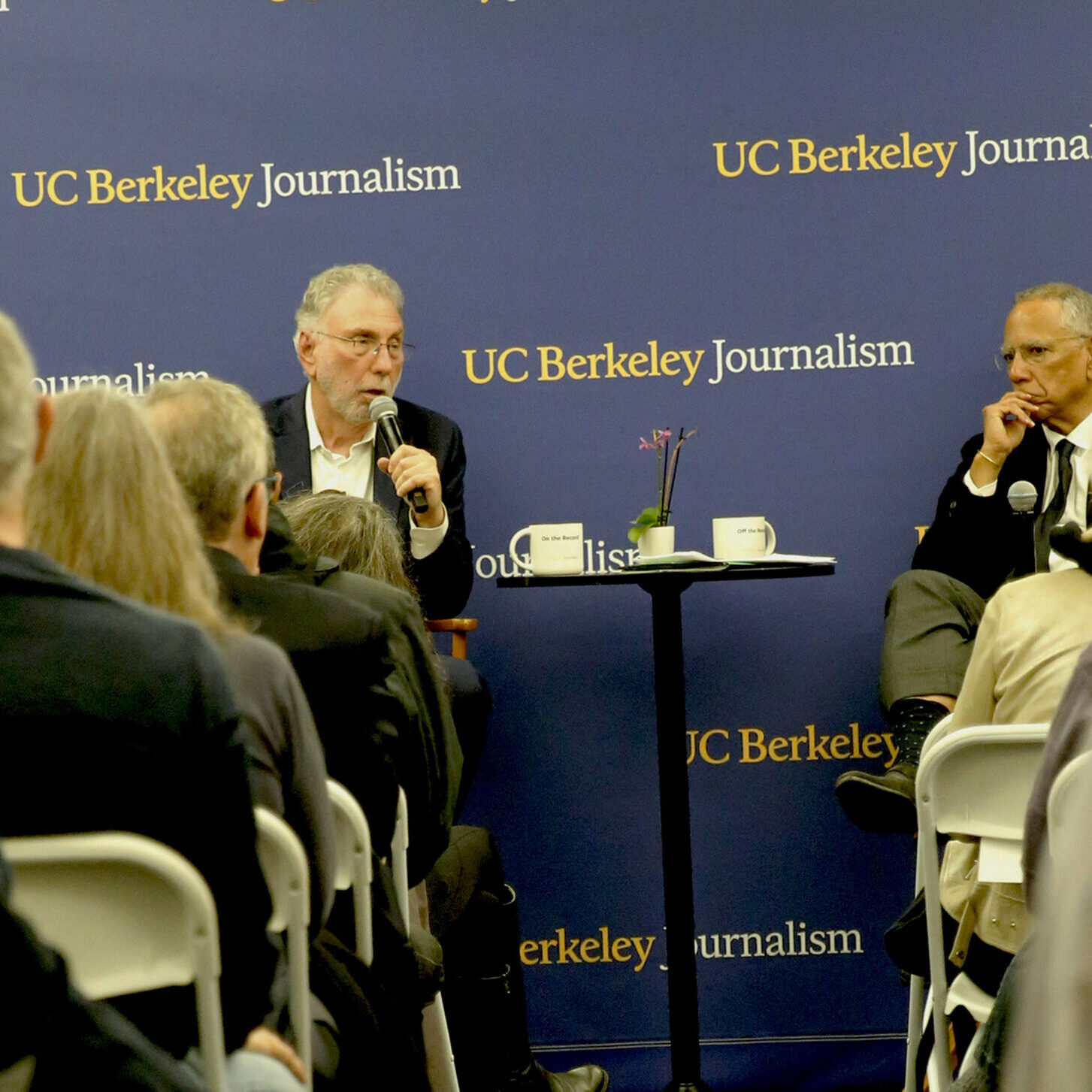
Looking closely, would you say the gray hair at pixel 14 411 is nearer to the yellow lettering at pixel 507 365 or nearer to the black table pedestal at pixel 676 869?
the black table pedestal at pixel 676 869

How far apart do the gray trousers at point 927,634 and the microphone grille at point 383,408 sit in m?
1.33

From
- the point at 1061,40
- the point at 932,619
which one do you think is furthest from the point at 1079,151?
the point at 932,619

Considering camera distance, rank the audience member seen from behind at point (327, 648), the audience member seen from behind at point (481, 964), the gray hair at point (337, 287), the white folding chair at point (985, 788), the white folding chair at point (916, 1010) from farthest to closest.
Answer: the gray hair at point (337, 287) < the audience member seen from behind at point (481, 964) < the white folding chair at point (916, 1010) < the white folding chair at point (985, 788) < the audience member seen from behind at point (327, 648)

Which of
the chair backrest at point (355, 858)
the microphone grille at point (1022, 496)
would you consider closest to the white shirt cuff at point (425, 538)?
the microphone grille at point (1022, 496)

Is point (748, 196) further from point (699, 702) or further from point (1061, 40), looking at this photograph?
point (699, 702)

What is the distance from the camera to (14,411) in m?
1.22

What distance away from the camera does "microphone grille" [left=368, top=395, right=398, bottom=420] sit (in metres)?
3.55

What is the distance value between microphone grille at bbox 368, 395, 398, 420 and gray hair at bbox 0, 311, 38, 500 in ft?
7.53

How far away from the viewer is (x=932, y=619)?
3.71 m

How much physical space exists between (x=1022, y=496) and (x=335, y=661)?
227 cm

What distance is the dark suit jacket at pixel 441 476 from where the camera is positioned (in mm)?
3740

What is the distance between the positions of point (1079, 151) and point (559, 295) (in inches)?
55.8

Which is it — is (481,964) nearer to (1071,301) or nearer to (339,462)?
(339,462)

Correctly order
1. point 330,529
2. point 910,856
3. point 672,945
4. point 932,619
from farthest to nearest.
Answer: point 910,856
point 932,619
point 672,945
point 330,529
